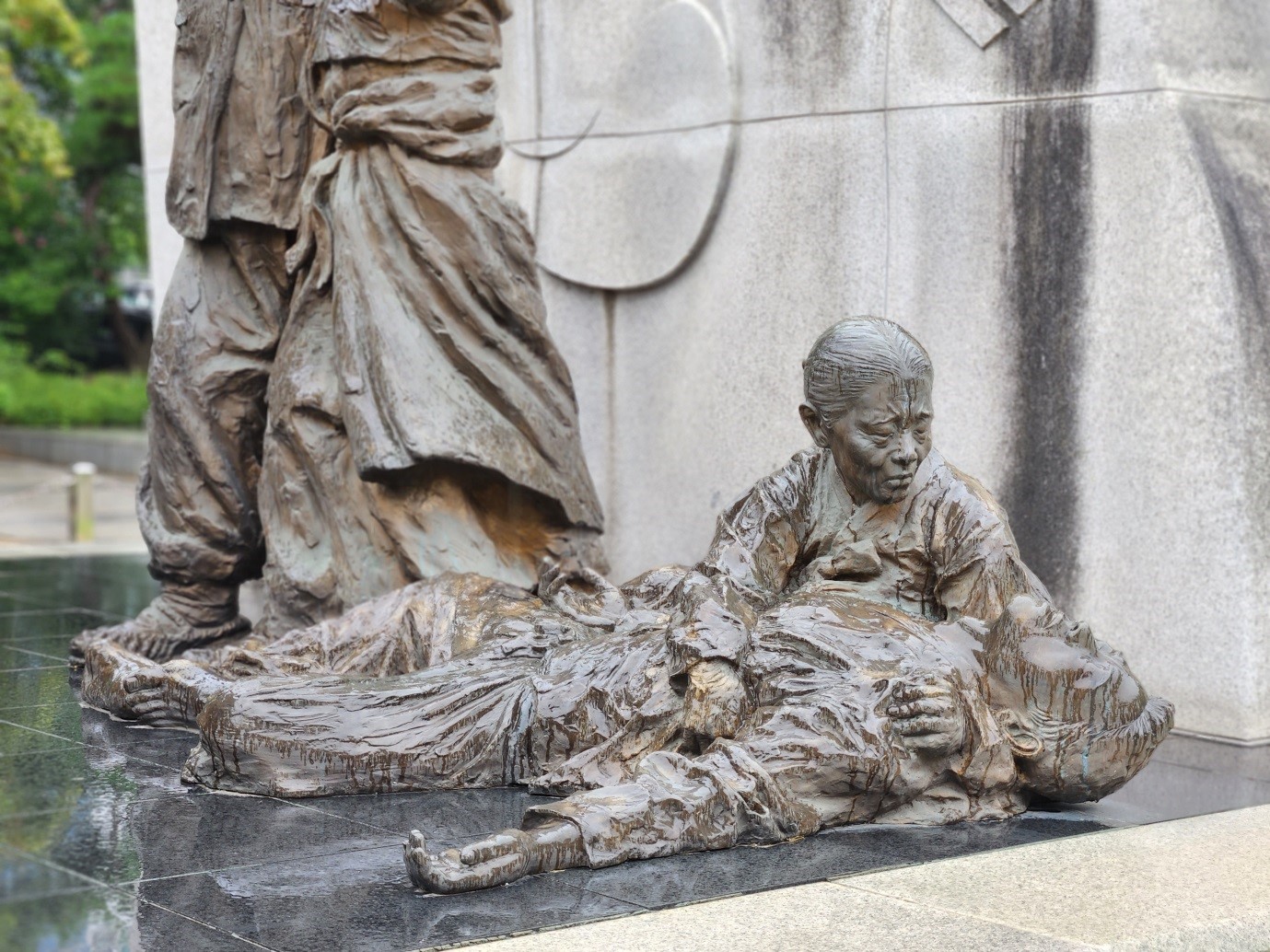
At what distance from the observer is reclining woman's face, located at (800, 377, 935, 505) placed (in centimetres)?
423

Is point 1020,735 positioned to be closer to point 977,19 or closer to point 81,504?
point 977,19

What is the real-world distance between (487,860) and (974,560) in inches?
57.4

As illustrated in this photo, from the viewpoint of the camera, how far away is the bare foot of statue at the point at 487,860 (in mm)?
3432

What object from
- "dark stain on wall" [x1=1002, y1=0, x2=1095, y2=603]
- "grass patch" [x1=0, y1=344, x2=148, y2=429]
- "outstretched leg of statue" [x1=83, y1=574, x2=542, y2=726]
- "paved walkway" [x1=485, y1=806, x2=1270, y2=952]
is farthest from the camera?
"grass patch" [x1=0, y1=344, x2=148, y2=429]

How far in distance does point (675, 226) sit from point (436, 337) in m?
1.89

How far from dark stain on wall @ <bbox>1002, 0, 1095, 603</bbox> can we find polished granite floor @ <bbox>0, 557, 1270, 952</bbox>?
3.44 ft

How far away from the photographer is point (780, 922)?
3.22 m

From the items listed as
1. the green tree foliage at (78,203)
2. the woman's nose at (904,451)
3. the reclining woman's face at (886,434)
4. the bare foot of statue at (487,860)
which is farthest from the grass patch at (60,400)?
the bare foot of statue at (487,860)

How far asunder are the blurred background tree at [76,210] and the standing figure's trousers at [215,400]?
15100 millimetres

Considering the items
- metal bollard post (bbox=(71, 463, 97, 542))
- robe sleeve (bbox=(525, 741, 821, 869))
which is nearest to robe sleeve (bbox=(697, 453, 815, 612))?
robe sleeve (bbox=(525, 741, 821, 869))

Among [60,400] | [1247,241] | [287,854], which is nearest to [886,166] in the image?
[1247,241]

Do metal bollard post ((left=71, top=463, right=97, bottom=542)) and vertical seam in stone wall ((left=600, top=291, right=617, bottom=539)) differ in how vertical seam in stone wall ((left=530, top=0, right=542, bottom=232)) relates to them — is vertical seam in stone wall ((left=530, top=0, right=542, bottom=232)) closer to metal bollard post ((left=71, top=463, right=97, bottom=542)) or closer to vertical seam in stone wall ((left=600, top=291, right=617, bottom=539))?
vertical seam in stone wall ((left=600, top=291, right=617, bottom=539))

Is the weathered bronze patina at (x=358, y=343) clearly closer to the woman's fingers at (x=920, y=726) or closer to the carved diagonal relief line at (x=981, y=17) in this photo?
the carved diagonal relief line at (x=981, y=17)

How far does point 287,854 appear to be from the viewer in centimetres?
379
